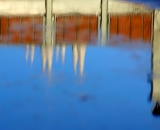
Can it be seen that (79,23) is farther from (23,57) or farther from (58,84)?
(58,84)

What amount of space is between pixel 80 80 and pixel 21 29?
135 cm

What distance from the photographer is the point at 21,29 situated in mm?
3521

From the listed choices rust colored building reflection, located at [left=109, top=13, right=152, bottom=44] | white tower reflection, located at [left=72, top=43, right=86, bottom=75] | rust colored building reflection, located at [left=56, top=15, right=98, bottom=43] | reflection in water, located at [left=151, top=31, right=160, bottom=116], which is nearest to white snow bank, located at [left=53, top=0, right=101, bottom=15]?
rust colored building reflection, located at [left=56, top=15, right=98, bottom=43]

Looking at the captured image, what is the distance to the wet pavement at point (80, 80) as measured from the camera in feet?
6.02

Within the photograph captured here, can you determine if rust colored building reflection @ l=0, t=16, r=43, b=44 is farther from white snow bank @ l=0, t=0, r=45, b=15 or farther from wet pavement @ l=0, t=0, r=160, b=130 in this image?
white snow bank @ l=0, t=0, r=45, b=15

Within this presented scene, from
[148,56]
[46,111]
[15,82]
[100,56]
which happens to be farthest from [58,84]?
[148,56]

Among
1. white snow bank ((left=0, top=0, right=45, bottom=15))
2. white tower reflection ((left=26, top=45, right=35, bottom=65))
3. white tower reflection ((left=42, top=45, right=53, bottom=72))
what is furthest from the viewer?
white snow bank ((left=0, top=0, right=45, bottom=15))

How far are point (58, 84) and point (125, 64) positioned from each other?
0.50 m

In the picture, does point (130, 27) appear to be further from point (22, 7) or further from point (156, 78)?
point (156, 78)

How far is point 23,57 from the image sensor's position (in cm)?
266

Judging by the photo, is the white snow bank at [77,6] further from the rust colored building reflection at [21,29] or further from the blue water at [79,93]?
the blue water at [79,93]

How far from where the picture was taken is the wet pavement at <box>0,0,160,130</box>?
1835mm

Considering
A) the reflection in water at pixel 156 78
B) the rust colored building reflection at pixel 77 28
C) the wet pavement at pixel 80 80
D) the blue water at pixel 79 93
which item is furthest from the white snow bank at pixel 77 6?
the blue water at pixel 79 93

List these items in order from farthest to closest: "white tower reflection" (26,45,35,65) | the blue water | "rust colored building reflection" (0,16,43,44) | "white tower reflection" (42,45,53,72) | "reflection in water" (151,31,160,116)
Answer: "rust colored building reflection" (0,16,43,44) → "white tower reflection" (26,45,35,65) → "white tower reflection" (42,45,53,72) → "reflection in water" (151,31,160,116) → the blue water
